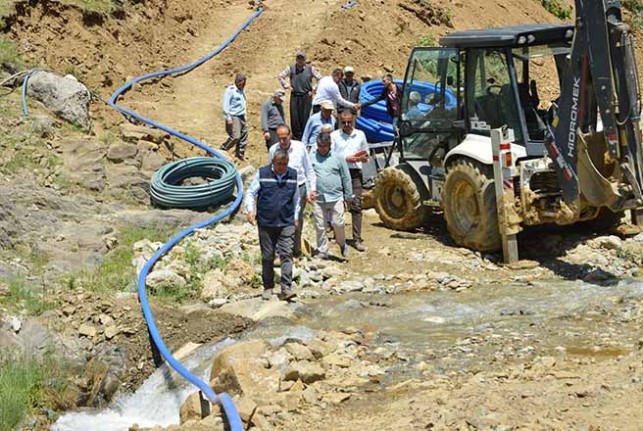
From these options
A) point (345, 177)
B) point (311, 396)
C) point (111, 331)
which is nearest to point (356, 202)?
point (345, 177)

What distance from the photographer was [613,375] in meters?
7.40

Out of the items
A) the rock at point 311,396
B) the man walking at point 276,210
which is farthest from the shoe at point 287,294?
the rock at point 311,396

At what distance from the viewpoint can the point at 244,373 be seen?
8.17m

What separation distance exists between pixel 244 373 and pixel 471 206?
462cm

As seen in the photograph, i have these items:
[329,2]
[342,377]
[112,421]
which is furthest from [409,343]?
[329,2]

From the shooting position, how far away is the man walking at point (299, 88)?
1585cm

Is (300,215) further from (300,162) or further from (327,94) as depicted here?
(327,94)

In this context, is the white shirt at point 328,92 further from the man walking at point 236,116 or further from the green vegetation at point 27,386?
the green vegetation at point 27,386

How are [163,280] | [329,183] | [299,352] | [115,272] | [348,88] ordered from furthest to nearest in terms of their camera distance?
[348,88], [329,183], [115,272], [163,280], [299,352]

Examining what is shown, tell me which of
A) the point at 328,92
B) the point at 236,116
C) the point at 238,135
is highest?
the point at 328,92

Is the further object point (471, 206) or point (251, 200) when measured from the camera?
point (471, 206)

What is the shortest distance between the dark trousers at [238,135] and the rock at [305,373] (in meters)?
8.14

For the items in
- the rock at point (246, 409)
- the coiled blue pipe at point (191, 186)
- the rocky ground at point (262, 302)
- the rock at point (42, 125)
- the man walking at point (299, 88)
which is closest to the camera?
the rock at point (246, 409)

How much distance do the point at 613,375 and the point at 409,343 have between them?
2199 millimetres
